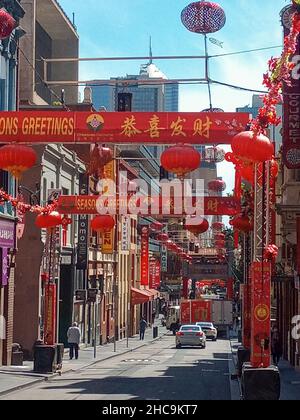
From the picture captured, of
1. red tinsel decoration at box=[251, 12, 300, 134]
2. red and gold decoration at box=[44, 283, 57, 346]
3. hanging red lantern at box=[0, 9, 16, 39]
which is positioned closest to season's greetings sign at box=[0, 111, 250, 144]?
red tinsel decoration at box=[251, 12, 300, 134]

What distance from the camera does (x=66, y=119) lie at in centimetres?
2073

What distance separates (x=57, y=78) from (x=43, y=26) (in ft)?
14.4

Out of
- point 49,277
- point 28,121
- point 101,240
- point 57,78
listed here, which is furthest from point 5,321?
point 57,78

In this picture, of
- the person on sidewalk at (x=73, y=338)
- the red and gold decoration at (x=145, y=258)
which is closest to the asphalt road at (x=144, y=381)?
the person on sidewalk at (x=73, y=338)

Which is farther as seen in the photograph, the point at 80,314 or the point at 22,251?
the point at 80,314

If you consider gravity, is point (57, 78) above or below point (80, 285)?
above

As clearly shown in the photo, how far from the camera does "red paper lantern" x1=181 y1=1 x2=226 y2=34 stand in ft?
56.8

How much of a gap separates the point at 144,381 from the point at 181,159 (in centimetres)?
1202

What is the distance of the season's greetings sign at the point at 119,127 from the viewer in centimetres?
2030

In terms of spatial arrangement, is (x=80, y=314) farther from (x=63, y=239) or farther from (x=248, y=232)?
(x=248, y=232)

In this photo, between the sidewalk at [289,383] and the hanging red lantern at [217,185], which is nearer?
the sidewalk at [289,383]

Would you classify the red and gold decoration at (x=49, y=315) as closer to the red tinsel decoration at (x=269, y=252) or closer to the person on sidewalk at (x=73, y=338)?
Answer: the person on sidewalk at (x=73, y=338)

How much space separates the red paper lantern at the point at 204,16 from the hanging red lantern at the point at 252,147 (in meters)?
2.90

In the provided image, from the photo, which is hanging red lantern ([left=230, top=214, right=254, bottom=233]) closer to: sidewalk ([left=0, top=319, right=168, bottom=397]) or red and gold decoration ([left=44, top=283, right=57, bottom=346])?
red and gold decoration ([left=44, top=283, right=57, bottom=346])
